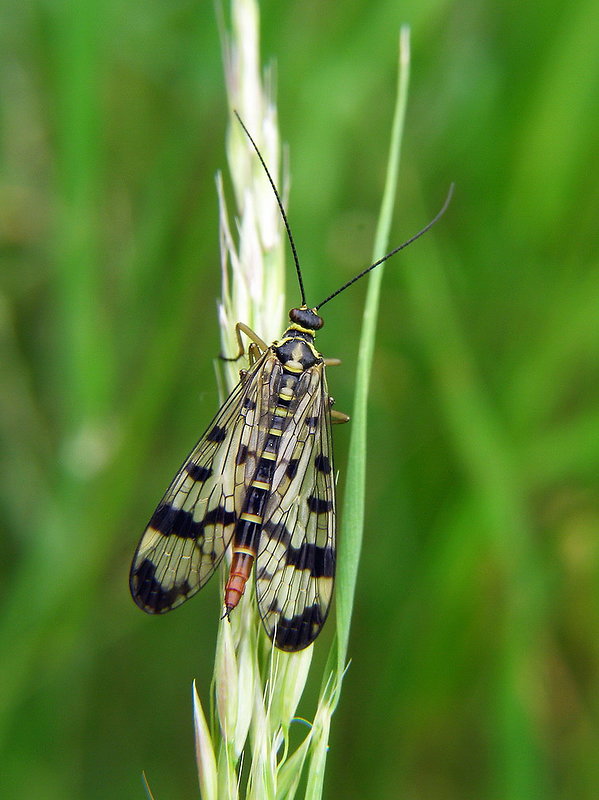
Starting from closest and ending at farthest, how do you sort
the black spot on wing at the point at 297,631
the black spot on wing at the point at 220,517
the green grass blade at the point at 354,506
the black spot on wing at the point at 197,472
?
the green grass blade at the point at 354,506 < the black spot on wing at the point at 297,631 < the black spot on wing at the point at 220,517 < the black spot on wing at the point at 197,472

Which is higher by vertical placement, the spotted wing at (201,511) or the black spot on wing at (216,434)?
the black spot on wing at (216,434)

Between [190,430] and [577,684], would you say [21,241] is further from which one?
[577,684]

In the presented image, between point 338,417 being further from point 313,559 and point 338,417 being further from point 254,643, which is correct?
point 254,643

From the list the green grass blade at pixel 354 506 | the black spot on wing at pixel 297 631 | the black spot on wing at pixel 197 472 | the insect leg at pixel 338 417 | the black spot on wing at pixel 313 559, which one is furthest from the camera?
the insect leg at pixel 338 417

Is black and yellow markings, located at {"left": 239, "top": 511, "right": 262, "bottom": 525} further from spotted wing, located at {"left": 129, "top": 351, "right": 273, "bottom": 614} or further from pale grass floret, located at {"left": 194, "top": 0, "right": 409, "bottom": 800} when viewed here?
pale grass floret, located at {"left": 194, "top": 0, "right": 409, "bottom": 800}

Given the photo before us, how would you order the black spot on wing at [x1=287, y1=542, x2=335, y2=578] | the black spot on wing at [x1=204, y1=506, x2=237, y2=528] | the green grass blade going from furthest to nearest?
the black spot on wing at [x1=204, y1=506, x2=237, y2=528]
the black spot on wing at [x1=287, y1=542, x2=335, y2=578]
the green grass blade

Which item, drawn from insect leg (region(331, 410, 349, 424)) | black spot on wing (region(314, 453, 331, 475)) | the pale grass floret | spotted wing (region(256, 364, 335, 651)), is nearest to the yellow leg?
insect leg (region(331, 410, 349, 424))

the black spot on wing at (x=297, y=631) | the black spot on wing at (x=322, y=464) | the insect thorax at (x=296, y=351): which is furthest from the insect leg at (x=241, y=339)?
the black spot on wing at (x=297, y=631)

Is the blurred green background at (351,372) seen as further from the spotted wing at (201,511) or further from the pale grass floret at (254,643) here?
the pale grass floret at (254,643)
